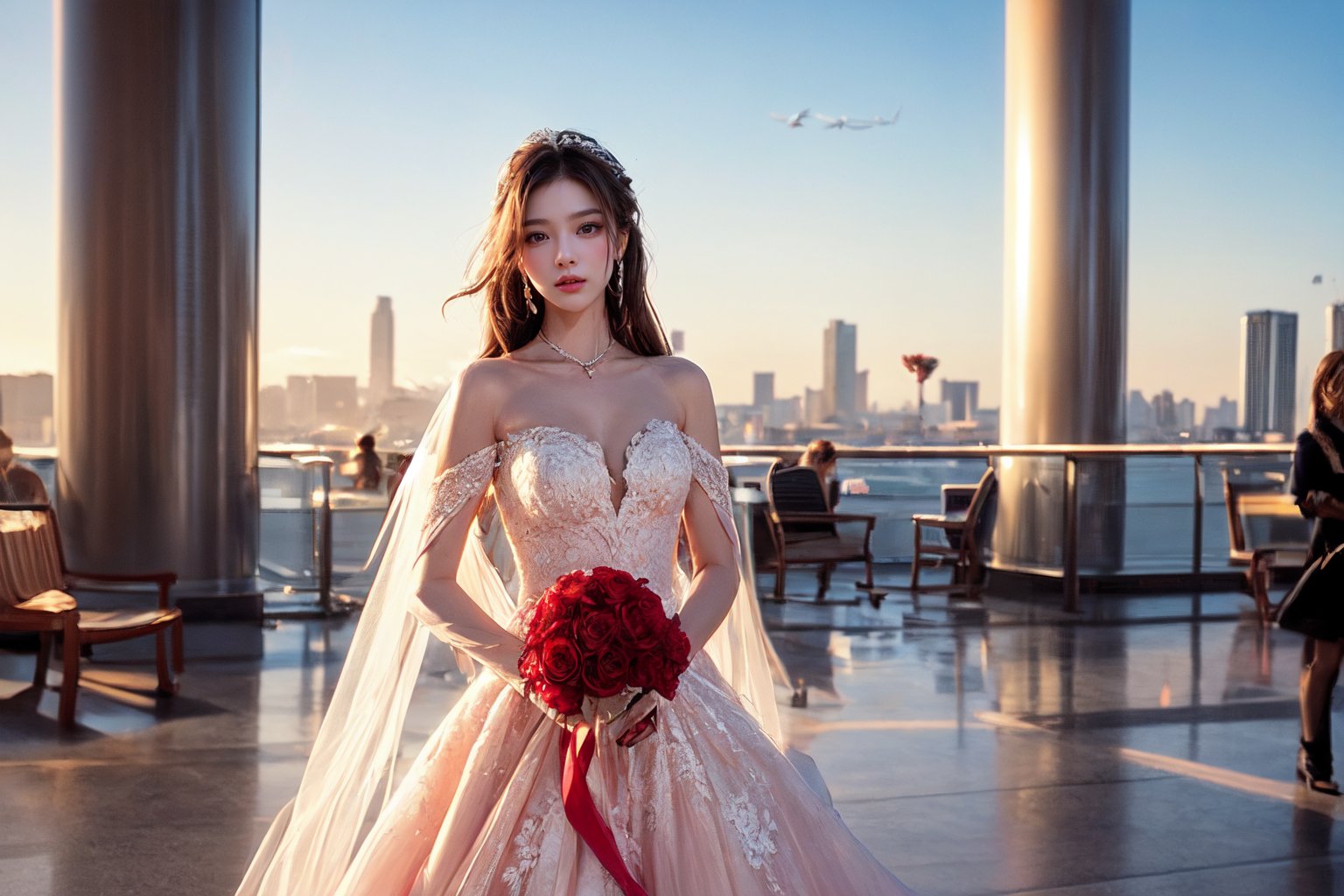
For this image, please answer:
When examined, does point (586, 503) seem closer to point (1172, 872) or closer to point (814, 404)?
point (1172, 872)

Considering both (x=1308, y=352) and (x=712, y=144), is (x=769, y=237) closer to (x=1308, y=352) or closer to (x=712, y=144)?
(x=712, y=144)

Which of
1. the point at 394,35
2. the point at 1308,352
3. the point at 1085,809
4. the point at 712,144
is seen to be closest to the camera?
the point at 1085,809

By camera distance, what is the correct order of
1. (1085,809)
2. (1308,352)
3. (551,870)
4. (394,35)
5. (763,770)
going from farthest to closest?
(394,35) < (1308,352) < (1085,809) < (763,770) < (551,870)

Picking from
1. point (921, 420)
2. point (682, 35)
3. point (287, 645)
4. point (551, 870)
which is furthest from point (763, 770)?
point (682, 35)

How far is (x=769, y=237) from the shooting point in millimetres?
16719

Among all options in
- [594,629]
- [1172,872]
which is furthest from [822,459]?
[594,629]

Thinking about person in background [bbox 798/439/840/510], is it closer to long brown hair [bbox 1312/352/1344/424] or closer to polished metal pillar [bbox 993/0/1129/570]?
polished metal pillar [bbox 993/0/1129/570]

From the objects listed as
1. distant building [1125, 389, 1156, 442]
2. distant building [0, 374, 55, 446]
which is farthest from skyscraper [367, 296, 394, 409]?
distant building [1125, 389, 1156, 442]

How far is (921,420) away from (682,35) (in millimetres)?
5556

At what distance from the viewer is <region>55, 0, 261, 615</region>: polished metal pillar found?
245 inches

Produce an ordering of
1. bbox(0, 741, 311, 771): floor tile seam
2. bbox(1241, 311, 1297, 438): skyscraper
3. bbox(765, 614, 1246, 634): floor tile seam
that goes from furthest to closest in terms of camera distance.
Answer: bbox(1241, 311, 1297, 438): skyscraper < bbox(765, 614, 1246, 634): floor tile seam < bbox(0, 741, 311, 771): floor tile seam

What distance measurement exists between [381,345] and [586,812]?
15658mm

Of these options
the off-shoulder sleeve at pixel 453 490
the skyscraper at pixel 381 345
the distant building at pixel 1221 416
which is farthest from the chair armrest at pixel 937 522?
the skyscraper at pixel 381 345

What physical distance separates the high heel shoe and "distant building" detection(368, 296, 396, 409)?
13.9 meters
